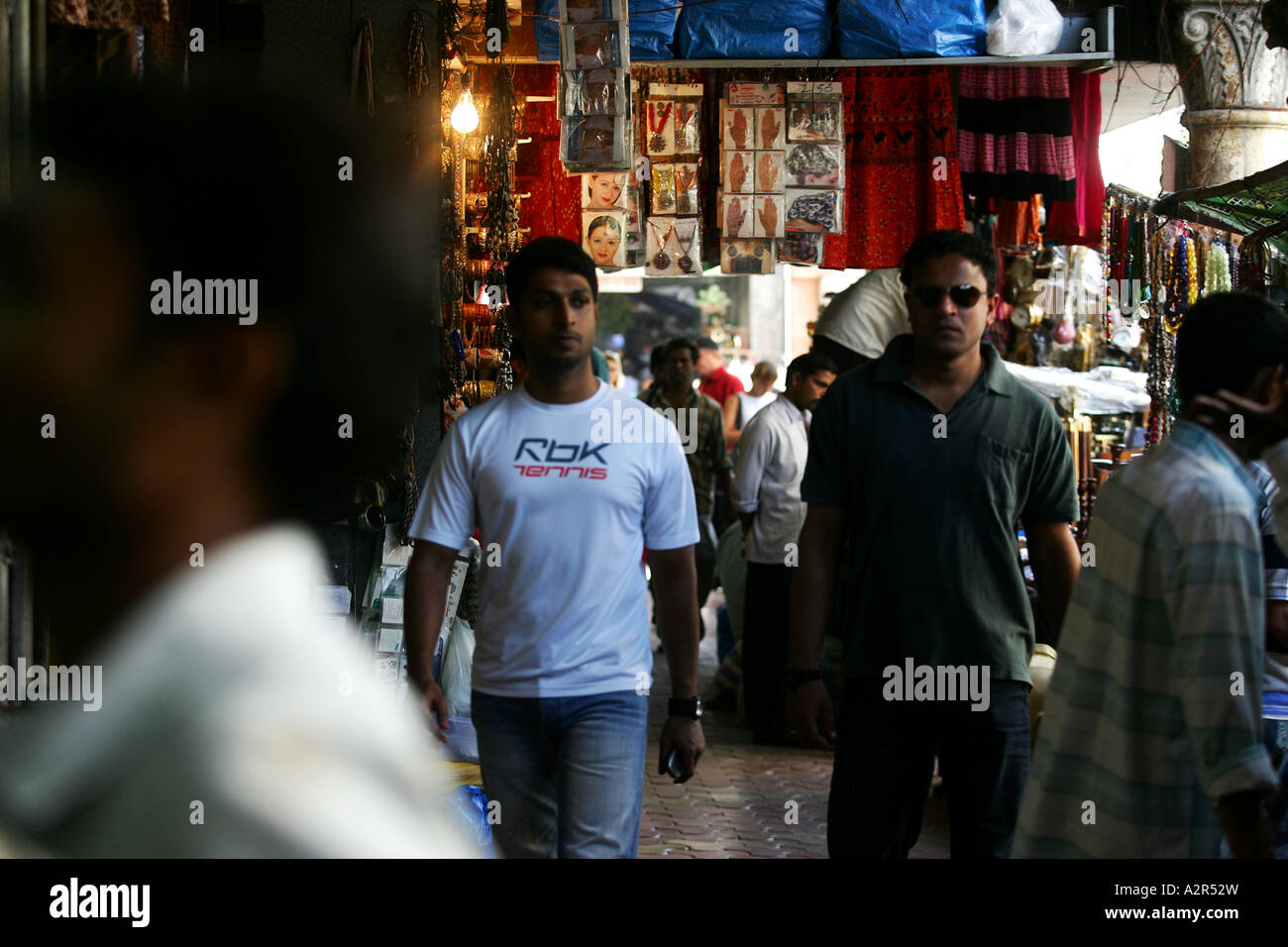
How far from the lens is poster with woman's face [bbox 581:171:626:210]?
22.1 feet

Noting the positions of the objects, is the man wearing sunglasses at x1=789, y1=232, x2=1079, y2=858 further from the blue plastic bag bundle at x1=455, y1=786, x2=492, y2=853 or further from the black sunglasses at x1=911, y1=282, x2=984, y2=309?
the blue plastic bag bundle at x1=455, y1=786, x2=492, y2=853

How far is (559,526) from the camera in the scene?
3279 millimetres

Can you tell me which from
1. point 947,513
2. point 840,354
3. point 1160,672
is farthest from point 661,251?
point 1160,672

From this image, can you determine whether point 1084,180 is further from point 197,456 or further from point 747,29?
point 197,456

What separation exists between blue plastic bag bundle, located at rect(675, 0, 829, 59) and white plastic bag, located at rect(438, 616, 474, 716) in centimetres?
307

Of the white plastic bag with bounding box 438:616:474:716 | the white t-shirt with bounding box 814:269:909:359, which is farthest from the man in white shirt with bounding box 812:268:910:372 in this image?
the white plastic bag with bounding box 438:616:474:716

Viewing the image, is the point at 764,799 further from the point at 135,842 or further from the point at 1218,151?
the point at 135,842

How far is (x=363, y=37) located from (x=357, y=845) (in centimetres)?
514

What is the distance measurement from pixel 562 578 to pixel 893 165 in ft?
14.6

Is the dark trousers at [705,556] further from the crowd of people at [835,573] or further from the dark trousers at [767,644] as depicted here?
the crowd of people at [835,573]

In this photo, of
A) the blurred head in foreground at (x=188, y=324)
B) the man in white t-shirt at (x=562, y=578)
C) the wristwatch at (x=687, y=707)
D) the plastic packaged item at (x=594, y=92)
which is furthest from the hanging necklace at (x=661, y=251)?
the blurred head in foreground at (x=188, y=324)

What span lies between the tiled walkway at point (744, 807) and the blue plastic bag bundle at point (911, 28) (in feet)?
11.7
